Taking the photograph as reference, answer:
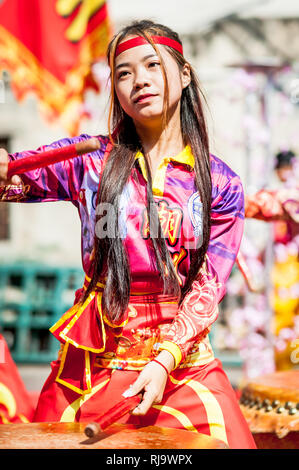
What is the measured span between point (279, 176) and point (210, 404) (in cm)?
423

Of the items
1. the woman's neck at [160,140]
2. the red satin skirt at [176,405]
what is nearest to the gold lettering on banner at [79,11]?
the woman's neck at [160,140]

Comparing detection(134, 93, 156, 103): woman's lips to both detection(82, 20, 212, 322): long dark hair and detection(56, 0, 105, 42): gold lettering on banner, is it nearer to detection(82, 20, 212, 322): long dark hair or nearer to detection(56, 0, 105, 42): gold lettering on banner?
detection(82, 20, 212, 322): long dark hair

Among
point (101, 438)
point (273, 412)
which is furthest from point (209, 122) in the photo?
point (101, 438)

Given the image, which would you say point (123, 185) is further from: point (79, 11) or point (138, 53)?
point (79, 11)

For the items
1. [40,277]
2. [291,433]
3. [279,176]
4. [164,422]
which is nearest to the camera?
[164,422]

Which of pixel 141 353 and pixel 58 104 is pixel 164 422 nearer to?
pixel 141 353

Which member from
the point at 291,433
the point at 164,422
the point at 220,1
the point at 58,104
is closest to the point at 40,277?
the point at 58,104

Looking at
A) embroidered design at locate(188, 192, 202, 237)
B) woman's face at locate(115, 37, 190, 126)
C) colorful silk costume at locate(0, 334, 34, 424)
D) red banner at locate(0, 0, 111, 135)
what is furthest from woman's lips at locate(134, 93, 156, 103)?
red banner at locate(0, 0, 111, 135)

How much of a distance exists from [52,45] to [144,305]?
10.9 feet

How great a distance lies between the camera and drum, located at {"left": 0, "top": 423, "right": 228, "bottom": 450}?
52.0 inches

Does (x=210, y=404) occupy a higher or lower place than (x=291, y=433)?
higher

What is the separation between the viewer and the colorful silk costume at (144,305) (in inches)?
65.7
